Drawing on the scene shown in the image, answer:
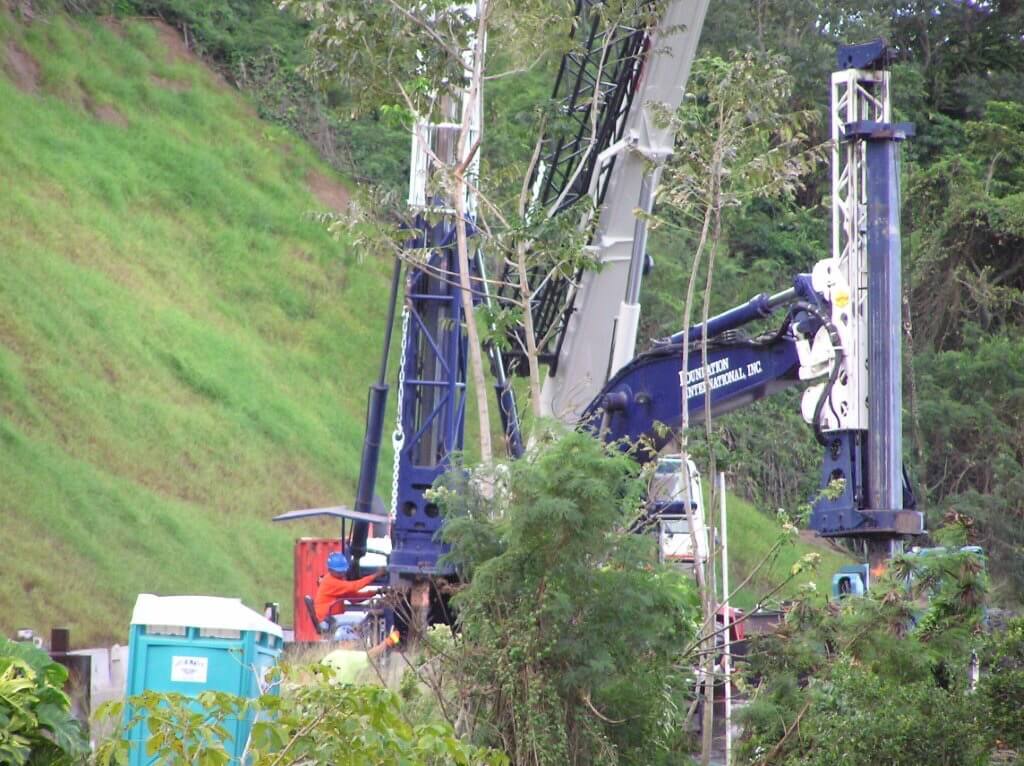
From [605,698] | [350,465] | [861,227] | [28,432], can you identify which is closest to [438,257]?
[861,227]

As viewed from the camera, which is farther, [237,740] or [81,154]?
[81,154]

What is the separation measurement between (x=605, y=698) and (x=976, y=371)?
1125 inches

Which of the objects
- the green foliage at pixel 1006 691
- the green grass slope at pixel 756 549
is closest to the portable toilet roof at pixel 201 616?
the green foliage at pixel 1006 691

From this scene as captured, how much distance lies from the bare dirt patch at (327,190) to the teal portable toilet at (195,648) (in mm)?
30094

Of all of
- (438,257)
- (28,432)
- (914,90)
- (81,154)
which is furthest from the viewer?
(914,90)

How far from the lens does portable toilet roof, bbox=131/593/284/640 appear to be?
29.2 feet

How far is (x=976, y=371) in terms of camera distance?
118 ft

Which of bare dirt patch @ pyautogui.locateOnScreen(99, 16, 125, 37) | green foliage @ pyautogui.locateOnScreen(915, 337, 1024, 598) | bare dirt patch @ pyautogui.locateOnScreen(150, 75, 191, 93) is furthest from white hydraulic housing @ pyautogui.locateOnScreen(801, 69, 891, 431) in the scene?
bare dirt patch @ pyautogui.locateOnScreen(99, 16, 125, 37)

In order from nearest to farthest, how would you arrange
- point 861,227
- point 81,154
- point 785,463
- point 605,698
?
1. point 605,698
2. point 861,227
3. point 81,154
4. point 785,463

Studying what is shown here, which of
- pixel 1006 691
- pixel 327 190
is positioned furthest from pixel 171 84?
pixel 1006 691

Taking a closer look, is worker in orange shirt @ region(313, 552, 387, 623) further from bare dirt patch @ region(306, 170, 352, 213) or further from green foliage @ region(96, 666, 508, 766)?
bare dirt patch @ region(306, 170, 352, 213)

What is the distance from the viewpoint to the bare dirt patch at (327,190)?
38.8 metres

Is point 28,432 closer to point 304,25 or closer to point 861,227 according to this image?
point 861,227

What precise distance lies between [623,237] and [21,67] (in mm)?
21838
